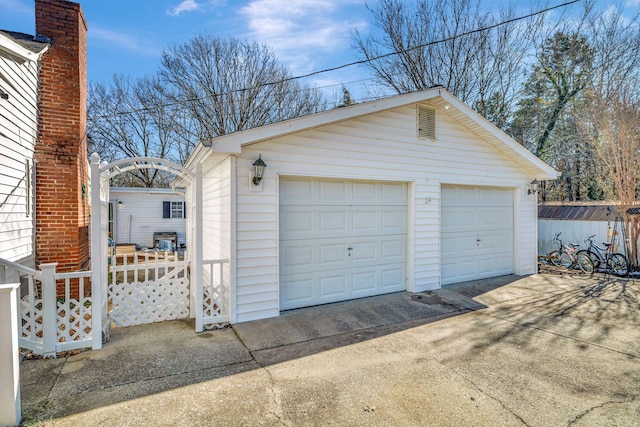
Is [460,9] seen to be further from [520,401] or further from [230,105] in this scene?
[520,401]

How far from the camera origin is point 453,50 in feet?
47.6

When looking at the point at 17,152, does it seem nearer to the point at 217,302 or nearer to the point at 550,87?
the point at 217,302

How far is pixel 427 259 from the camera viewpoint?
253 inches

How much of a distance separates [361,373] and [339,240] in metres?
2.62

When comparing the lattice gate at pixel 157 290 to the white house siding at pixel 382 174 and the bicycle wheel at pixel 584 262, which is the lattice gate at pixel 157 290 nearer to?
the white house siding at pixel 382 174

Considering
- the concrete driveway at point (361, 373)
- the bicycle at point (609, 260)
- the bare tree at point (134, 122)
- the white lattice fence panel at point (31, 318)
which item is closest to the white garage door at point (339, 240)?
the concrete driveway at point (361, 373)

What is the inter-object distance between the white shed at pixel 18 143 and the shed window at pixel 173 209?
363 inches

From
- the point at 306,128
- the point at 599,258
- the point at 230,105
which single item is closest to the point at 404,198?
the point at 306,128

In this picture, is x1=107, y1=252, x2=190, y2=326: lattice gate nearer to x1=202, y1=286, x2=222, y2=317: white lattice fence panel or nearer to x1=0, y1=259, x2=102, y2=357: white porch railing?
x1=202, y1=286, x2=222, y2=317: white lattice fence panel

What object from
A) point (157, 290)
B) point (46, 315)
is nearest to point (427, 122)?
point (157, 290)

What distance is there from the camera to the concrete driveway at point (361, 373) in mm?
2670

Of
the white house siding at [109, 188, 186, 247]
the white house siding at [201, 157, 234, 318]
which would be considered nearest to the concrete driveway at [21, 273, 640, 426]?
the white house siding at [201, 157, 234, 318]

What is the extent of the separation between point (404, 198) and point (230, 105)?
545 inches

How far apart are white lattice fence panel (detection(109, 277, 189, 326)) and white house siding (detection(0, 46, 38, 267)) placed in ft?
5.74
